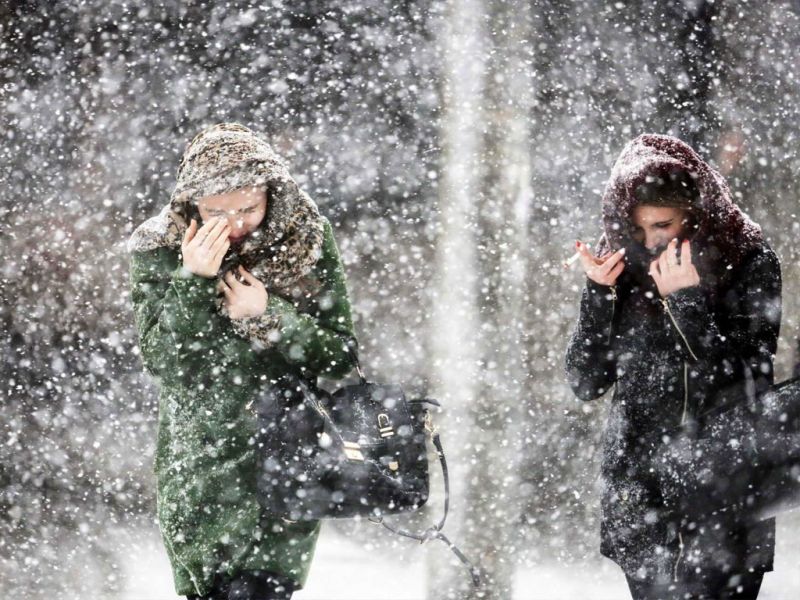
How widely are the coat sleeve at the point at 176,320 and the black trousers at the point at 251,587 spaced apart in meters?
0.50

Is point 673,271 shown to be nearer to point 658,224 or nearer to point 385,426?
point 658,224

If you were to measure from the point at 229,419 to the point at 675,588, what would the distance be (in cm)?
112

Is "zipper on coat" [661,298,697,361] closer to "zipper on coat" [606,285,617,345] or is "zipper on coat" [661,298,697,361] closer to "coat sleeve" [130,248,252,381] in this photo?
"zipper on coat" [606,285,617,345]

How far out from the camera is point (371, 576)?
263cm

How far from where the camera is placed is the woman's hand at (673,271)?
164 centimetres

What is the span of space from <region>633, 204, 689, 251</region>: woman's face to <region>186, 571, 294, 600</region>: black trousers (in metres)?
1.19

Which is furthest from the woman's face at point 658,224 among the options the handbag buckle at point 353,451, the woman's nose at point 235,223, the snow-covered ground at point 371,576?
the snow-covered ground at point 371,576

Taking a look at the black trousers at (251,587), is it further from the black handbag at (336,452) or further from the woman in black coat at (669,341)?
the woman in black coat at (669,341)

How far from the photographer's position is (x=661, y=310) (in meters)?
1.74

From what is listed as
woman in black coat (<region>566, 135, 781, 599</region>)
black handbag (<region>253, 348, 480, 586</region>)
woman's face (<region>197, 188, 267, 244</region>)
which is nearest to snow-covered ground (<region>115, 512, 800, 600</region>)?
woman in black coat (<region>566, 135, 781, 599</region>)

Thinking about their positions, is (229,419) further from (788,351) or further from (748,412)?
(788,351)

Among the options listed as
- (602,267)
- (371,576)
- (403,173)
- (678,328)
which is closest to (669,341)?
(678,328)

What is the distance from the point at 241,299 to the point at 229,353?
14 centimetres

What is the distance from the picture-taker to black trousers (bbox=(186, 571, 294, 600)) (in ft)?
5.83
